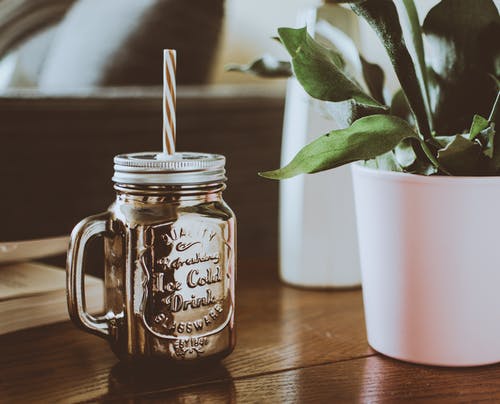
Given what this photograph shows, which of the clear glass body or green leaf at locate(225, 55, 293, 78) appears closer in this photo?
the clear glass body

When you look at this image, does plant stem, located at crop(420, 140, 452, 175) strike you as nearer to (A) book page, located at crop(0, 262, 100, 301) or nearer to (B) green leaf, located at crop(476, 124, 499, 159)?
(B) green leaf, located at crop(476, 124, 499, 159)

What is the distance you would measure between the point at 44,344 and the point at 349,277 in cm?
37

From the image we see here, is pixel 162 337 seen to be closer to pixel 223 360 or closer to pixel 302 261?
pixel 223 360

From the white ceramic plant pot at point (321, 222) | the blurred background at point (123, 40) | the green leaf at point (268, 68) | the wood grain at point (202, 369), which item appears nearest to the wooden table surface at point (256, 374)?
the wood grain at point (202, 369)

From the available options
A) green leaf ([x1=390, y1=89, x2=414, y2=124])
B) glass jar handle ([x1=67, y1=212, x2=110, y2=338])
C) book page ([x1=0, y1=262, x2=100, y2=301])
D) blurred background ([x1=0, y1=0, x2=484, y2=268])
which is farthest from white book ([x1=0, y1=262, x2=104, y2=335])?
green leaf ([x1=390, y1=89, x2=414, y2=124])

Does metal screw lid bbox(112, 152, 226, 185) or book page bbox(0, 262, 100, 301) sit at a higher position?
metal screw lid bbox(112, 152, 226, 185)

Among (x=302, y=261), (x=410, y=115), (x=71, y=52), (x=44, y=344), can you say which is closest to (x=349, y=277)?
(x=302, y=261)

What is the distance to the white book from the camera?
2.08 ft

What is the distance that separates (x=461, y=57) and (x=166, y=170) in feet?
0.84

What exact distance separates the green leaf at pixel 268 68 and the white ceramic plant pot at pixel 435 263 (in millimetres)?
131

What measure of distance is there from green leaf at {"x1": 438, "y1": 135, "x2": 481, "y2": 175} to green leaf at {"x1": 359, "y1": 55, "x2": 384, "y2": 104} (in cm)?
11

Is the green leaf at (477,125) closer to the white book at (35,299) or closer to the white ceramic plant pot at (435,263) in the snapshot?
the white ceramic plant pot at (435,263)

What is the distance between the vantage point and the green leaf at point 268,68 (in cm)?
64

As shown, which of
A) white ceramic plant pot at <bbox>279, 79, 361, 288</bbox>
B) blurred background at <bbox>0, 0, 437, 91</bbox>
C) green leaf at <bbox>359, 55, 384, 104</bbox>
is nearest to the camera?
green leaf at <bbox>359, 55, 384, 104</bbox>
